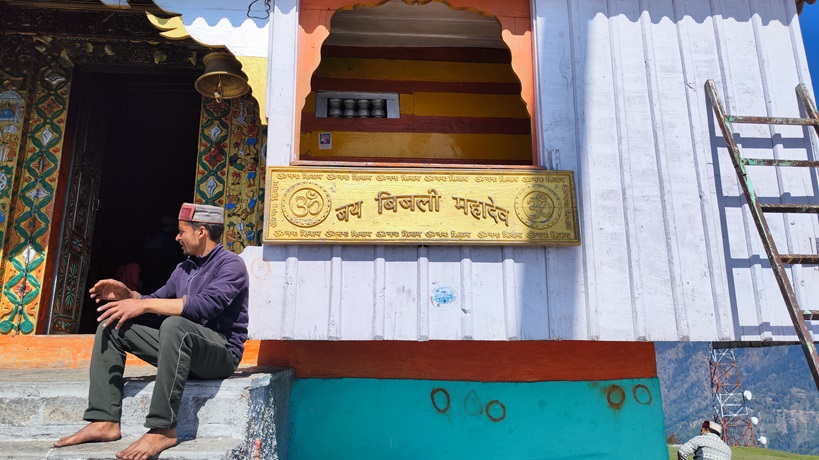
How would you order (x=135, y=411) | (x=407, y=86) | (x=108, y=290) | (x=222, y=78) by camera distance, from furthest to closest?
(x=407, y=86)
(x=222, y=78)
(x=108, y=290)
(x=135, y=411)

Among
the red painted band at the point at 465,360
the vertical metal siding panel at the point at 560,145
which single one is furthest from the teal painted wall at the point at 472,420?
the vertical metal siding panel at the point at 560,145

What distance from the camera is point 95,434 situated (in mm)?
2480

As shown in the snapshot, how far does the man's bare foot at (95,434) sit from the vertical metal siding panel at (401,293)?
5.38ft

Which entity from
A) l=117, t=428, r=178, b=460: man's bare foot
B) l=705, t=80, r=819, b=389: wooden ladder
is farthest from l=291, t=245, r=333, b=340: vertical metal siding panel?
→ l=705, t=80, r=819, b=389: wooden ladder

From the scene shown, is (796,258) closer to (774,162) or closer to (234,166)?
(774,162)

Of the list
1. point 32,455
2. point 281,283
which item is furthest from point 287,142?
point 32,455

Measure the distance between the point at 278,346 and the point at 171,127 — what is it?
5.45m

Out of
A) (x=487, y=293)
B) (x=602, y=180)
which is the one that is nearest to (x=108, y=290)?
(x=487, y=293)

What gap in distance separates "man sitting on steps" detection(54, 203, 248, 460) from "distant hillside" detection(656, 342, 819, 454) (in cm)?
5754

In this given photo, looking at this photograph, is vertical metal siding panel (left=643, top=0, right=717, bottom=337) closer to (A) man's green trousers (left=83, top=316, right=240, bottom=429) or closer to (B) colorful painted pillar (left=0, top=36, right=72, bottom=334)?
(A) man's green trousers (left=83, top=316, right=240, bottom=429)

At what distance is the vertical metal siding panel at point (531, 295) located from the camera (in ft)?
12.2

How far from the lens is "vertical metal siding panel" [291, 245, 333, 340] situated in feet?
12.1

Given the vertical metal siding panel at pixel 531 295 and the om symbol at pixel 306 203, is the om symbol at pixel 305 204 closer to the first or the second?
the om symbol at pixel 306 203

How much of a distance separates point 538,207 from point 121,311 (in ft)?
8.45
